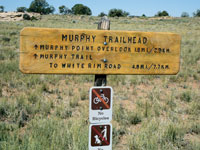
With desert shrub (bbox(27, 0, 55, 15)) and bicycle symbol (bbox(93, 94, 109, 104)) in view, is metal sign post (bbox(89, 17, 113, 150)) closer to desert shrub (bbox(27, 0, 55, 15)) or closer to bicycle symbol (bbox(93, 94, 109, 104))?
bicycle symbol (bbox(93, 94, 109, 104))

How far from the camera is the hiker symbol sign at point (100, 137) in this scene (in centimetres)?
235

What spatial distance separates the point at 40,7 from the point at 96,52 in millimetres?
103754

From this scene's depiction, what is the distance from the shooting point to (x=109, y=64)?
2.34 m

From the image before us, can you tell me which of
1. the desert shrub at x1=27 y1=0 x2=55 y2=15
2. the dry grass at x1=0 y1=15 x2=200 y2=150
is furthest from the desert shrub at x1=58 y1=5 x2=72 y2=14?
the dry grass at x1=0 y1=15 x2=200 y2=150

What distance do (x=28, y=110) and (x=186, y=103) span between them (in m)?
4.36

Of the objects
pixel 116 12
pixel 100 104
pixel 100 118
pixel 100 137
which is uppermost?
pixel 116 12

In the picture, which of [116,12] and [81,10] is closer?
[116,12]

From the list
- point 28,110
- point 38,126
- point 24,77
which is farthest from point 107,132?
point 24,77

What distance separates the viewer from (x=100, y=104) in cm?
238

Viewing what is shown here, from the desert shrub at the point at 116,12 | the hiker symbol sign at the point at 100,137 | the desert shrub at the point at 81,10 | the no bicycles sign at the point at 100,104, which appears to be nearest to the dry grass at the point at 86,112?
the hiker symbol sign at the point at 100,137

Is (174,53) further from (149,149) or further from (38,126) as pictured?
(38,126)

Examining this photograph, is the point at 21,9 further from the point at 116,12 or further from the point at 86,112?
the point at 86,112

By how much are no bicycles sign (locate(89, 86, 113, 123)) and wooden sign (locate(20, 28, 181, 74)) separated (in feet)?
0.71

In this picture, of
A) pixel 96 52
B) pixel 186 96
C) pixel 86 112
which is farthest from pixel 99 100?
pixel 186 96
